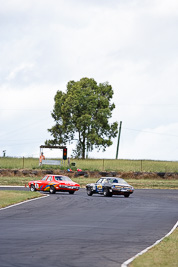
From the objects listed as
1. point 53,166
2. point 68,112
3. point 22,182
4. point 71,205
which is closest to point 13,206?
point 71,205

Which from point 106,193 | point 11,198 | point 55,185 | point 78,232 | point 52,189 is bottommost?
point 78,232

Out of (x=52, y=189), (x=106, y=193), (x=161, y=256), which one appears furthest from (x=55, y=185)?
(x=161, y=256)

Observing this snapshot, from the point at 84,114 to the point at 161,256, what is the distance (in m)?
77.3

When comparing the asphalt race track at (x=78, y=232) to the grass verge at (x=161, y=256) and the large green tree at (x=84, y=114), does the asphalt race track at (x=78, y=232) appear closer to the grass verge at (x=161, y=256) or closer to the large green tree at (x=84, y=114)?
the grass verge at (x=161, y=256)

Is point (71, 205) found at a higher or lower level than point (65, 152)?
lower

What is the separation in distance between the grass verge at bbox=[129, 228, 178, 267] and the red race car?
27115mm

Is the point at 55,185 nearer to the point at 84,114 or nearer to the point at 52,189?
the point at 52,189

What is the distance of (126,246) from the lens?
15070 millimetres

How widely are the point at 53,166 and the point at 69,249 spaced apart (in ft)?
187

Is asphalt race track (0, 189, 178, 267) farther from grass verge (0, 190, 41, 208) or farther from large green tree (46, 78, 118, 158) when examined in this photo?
large green tree (46, 78, 118, 158)

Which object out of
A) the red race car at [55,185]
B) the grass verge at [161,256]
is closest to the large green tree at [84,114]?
the red race car at [55,185]

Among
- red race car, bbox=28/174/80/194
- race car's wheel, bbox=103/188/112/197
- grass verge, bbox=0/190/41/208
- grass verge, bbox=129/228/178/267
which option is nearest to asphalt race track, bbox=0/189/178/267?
grass verge, bbox=129/228/178/267

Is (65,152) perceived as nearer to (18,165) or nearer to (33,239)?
(18,165)

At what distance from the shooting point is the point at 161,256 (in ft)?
42.5
